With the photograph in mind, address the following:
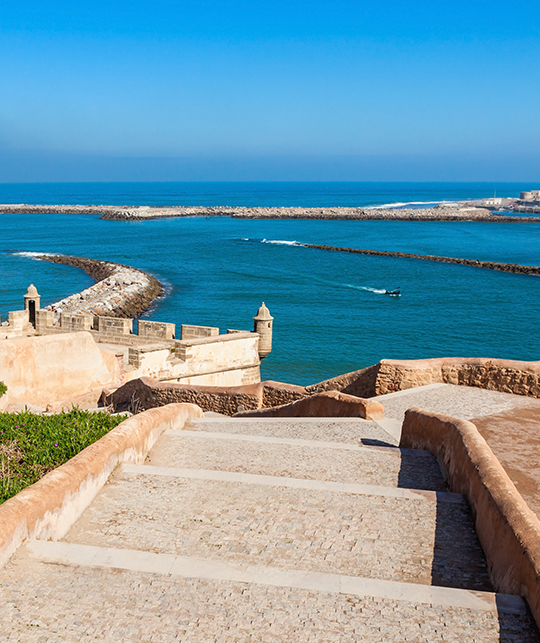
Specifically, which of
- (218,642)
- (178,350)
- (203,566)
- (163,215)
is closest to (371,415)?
(203,566)

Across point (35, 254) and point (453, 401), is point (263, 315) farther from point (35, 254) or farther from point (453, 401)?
point (35, 254)

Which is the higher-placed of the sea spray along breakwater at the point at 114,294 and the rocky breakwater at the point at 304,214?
the rocky breakwater at the point at 304,214

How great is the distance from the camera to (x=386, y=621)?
150 inches

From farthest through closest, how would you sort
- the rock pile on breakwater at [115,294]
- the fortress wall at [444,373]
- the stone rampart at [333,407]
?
the rock pile on breakwater at [115,294], the fortress wall at [444,373], the stone rampart at [333,407]

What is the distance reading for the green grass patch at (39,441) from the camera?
244 inches

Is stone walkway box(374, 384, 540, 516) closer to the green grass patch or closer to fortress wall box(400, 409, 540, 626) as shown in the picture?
fortress wall box(400, 409, 540, 626)

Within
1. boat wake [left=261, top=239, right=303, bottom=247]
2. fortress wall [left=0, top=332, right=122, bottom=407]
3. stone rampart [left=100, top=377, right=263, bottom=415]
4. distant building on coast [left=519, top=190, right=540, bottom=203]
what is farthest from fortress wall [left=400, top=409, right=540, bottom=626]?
distant building on coast [left=519, top=190, right=540, bottom=203]

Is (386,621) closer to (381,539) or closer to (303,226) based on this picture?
(381,539)

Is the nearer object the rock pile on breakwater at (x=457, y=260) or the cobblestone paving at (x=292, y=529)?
the cobblestone paving at (x=292, y=529)

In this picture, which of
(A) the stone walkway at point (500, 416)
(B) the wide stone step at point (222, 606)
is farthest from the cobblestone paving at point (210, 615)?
(A) the stone walkway at point (500, 416)

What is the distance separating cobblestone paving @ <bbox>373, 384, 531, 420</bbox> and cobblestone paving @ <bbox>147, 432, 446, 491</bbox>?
2834mm

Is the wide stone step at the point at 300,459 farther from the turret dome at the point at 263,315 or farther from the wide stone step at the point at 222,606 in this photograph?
the turret dome at the point at 263,315

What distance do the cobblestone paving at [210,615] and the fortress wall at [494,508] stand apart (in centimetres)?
35

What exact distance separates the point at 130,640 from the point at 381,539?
2.26 meters
